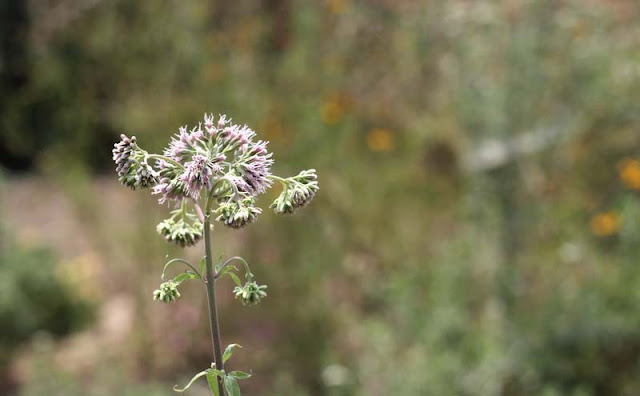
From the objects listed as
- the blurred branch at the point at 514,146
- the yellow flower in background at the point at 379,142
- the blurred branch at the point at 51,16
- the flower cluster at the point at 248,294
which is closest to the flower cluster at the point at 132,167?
the flower cluster at the point at 248,294

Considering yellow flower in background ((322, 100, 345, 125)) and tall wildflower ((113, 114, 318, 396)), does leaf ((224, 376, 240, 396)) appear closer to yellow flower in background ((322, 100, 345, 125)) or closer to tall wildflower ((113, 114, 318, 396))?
tall wildflower ((113, 114, 318, 396))

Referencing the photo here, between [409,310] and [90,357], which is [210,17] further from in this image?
[409,310]

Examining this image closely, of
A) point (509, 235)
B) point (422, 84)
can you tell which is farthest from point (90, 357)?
point (422, 84)

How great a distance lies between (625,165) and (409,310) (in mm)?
1894

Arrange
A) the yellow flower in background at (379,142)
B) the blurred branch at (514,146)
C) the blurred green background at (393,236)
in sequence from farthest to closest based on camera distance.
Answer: the yellow flower in background at (379,142), the blurred branch at (514,146), the blurred green background at (393,236)

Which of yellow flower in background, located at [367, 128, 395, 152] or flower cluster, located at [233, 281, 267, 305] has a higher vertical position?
yellow flower in background, located at [367, 128, 395, 152]

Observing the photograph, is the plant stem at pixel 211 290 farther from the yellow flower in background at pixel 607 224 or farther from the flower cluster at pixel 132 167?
the yellow flower in background at pixel 607 224

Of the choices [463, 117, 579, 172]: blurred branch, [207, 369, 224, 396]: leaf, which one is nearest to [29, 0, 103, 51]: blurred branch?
[463, 117, 579, 172]: blurred branch

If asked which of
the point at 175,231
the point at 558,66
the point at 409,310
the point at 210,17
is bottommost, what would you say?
the point at 175,231

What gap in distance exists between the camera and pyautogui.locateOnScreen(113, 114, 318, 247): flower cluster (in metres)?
1.05

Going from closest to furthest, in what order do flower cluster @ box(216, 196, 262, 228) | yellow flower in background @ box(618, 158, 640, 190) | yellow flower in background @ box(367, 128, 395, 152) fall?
flower cluster @ box(216, 196, 262, 228)
yellow flower in background @ box(618, 158, 640, 190)
yellow flower in background @ box(367, 128, 395, 152)

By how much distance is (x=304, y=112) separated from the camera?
4477 mm

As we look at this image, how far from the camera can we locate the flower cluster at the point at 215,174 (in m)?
1.05

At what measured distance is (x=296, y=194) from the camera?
1.10m
